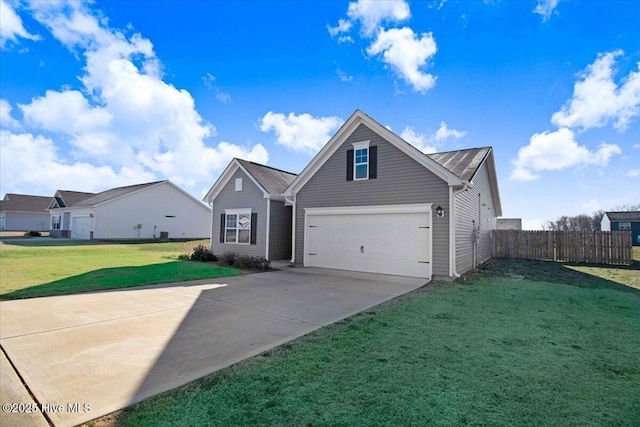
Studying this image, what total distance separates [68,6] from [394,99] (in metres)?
11.3

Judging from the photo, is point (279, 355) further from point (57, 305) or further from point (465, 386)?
point (57, 305)

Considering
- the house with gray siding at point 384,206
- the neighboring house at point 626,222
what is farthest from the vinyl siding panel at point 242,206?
the neighboring house at point 626,222

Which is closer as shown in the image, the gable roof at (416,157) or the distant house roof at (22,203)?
the gable roof at (416,157)

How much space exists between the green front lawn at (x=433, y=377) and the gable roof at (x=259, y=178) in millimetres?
10266

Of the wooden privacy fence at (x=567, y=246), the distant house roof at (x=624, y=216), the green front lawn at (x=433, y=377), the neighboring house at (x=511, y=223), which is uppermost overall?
the distant house roof at (x=624, y=216)

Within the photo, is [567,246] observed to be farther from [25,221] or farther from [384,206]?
[25,221]

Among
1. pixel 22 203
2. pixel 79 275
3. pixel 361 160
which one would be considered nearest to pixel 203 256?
pixel 79 275

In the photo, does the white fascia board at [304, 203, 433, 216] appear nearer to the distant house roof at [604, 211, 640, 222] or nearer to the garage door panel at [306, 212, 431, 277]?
the garage door panel at [306, 212, 431, 277]

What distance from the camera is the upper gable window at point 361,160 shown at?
11.7m

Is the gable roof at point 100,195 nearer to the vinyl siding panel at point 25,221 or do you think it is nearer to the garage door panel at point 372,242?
the vinyl siding panel at point 25,221

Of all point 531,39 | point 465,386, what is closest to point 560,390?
point 465,386

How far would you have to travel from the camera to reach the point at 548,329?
16.5 feet

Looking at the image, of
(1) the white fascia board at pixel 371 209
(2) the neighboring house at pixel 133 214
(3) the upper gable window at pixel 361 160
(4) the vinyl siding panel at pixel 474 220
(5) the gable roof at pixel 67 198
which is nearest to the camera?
(1) the white fascia board at pixel 371 209

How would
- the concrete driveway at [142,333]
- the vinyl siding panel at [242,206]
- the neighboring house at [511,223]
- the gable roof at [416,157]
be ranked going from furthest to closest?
the neighboring house at [511,223] < the vinyl siding panel at [242,206] < the gable roof at [416,157] < the concrete driveway at [142,333]
